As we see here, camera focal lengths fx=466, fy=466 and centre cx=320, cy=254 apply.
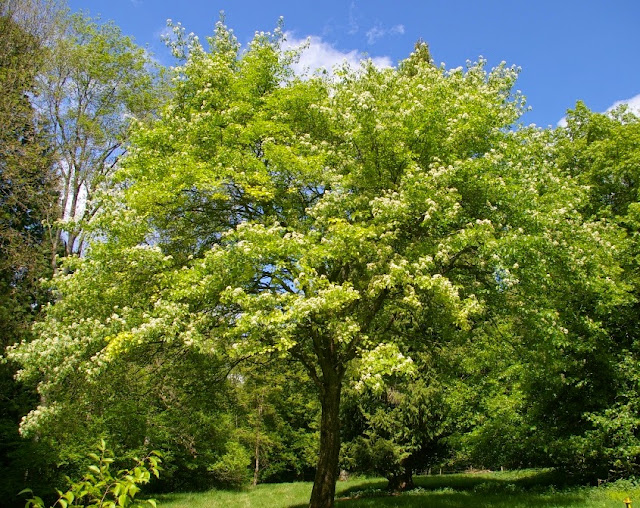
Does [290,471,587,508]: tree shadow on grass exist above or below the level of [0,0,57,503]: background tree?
below

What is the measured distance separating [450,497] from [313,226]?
13376 mm

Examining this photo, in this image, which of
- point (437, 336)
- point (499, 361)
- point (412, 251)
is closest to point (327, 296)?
point (412, 251)

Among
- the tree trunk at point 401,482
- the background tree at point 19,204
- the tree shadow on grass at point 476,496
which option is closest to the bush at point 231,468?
the tree shadow on grass at point 476,496

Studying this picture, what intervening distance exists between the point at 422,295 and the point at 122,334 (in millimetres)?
7244

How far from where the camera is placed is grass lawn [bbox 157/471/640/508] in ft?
49.5

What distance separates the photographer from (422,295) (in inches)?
480

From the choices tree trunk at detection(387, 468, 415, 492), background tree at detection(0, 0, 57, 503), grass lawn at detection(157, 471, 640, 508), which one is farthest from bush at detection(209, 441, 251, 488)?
background tree at detection(0, 0, 57, 503)

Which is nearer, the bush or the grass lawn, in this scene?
the grass lawn

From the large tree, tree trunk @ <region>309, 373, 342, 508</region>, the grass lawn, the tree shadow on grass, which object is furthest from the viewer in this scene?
the tree shadow on grass

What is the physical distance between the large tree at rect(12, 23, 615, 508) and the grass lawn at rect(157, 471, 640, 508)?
6.18m

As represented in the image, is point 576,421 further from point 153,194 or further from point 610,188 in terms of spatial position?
point 153,194

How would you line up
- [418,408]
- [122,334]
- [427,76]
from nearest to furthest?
[122,334]
[427,76]
[418,408]

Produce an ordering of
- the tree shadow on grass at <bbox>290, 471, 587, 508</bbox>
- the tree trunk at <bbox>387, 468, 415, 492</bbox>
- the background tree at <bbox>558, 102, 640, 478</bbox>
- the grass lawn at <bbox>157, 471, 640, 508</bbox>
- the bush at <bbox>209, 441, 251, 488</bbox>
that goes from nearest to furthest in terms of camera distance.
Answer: the grass lawn at <bbox>157, 471, 640, 508</bbox> → the tree shadow on grass at <bbox>290, 471, 587, 508</bbox> → the background tree at <bbox>558, 102, 640, 478</bbox> → the tree trunk at <bbox>387, 468, 415, 492</bbox> → the bush at <bbox>209, 441, 251, 488</bbox>

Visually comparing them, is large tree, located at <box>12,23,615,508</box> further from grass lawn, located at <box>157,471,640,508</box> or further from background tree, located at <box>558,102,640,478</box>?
grass lawn, located at <box>157,471,640,508</box>
